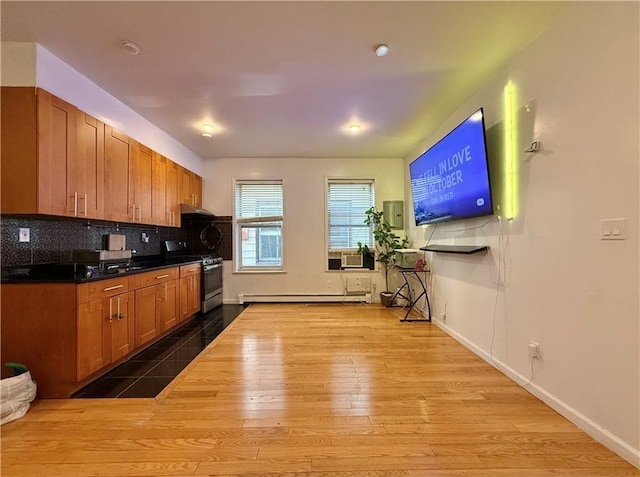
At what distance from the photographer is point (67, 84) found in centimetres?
240

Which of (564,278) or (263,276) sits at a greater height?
(564,278)

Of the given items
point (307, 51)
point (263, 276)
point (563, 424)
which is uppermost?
point (307, 51)

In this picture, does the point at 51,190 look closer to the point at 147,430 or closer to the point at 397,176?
the point at 147,430

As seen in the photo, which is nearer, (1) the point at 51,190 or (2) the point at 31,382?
(2) the point at 31,382

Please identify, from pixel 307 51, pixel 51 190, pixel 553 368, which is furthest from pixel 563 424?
pixel 51 190

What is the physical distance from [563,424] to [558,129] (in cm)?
191

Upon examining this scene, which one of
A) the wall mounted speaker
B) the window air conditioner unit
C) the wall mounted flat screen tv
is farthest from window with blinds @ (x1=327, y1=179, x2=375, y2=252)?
the wall mounted flat screen tv

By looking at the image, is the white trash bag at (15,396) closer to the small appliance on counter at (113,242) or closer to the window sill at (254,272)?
the small appliance on counter at (113,242)

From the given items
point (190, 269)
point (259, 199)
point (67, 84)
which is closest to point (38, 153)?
point (67, 84)

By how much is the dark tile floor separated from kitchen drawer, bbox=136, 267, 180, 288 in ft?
2.34

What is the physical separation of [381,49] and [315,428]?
270cm

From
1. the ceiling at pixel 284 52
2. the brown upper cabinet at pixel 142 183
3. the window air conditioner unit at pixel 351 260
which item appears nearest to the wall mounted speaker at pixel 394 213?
the window air conditioner unit at pixel 351 260

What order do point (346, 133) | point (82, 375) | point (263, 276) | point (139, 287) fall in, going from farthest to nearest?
point (263, 276), point (346, 133), point (139, 287), point (82, 375)

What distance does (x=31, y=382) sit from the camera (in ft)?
6.66
